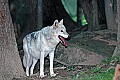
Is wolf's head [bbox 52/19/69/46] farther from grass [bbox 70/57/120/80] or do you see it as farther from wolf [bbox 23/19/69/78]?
grass [bbox 70/57/120/80]

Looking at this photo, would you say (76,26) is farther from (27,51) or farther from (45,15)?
(27,51)

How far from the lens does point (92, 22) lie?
14195 millimetres

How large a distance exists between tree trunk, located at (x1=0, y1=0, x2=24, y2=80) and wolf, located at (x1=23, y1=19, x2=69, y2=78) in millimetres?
574

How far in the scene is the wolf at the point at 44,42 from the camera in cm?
776

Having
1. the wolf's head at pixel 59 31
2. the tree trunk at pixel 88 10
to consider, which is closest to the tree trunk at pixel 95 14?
the tree trunk at pixel 88 10

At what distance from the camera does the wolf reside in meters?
7.76

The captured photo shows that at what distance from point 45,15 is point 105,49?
7.30m

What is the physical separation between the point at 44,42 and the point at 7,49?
34.4 inches

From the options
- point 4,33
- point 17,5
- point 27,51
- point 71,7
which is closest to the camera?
point 4,33

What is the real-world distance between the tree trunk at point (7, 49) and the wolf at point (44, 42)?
0.57 metres

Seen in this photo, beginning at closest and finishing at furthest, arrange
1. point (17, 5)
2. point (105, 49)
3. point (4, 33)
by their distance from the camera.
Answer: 1. point (4, 33)
2. point (105, 49)
3. point (17, 5)

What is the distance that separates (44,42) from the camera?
7.98 meters

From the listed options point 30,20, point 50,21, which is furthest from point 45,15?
point 30,20

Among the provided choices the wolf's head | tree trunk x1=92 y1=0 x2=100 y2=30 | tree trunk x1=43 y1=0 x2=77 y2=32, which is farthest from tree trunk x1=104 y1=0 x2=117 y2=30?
the wolf's head
